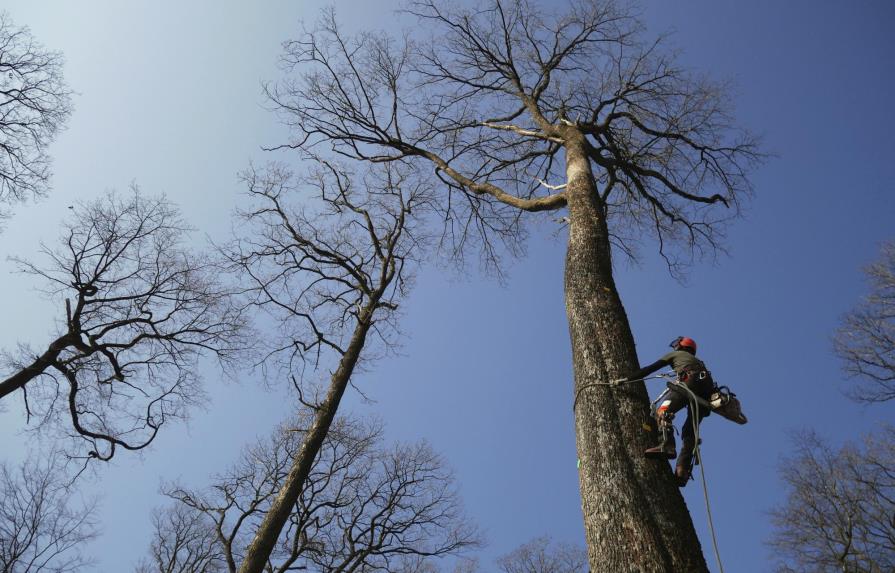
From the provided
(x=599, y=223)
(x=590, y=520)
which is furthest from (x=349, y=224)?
(x=590, y=520)

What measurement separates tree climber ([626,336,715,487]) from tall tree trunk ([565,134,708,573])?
0.31 ft

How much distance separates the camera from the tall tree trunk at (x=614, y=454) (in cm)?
258

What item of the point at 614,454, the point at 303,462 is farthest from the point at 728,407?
the point at 303,462

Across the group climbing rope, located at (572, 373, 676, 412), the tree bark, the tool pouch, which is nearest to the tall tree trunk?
climbing rope, located at (572, 373, 676, 412)

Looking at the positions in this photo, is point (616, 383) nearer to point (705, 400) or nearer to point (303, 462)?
point (705, 400)

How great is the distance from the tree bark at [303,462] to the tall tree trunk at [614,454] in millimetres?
4908

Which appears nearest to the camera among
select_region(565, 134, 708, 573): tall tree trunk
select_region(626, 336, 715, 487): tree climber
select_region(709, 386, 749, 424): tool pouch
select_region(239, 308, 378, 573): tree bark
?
select_region(565, 134, 708, 573): tall tree trunk

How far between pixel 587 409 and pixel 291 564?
35.4 feet

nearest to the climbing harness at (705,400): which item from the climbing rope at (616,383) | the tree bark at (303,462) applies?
the climbing rope at (616,383)

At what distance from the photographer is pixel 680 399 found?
332 cm

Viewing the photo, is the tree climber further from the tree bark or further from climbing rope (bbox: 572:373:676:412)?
the tree bark

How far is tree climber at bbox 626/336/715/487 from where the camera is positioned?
9.98ft

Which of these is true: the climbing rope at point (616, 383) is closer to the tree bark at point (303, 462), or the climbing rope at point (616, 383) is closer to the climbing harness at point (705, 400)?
the climbing harness at point (705, 400)

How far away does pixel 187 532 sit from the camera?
16609 mm
